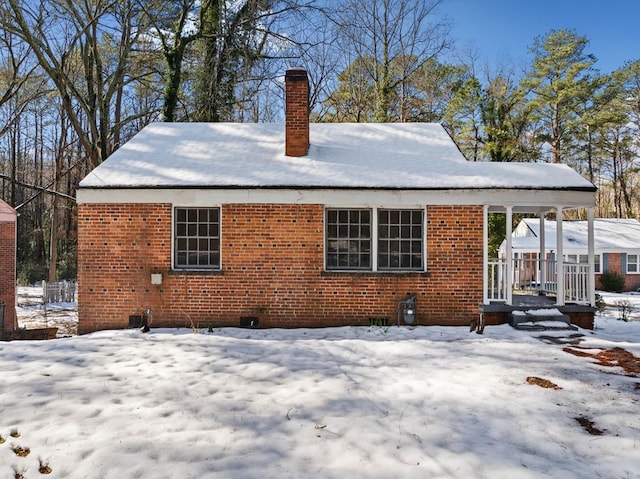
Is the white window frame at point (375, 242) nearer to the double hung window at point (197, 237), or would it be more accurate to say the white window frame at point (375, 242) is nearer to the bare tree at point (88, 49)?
the double hung window at point (197, 237)

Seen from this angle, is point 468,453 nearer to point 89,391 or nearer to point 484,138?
point 89,391

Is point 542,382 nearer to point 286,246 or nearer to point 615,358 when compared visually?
point 615,358

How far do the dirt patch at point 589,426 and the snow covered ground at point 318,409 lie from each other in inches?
0.7

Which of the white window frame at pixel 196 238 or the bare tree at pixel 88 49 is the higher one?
the bare tree at pixel 88 49

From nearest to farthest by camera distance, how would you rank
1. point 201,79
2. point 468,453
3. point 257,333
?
point 468,453 < point 257,333 < point 201,79

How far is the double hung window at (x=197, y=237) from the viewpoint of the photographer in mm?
8844

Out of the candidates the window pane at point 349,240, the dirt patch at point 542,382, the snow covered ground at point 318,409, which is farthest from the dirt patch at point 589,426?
the window pane at point 349,240

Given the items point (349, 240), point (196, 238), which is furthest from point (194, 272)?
point (349, 240)

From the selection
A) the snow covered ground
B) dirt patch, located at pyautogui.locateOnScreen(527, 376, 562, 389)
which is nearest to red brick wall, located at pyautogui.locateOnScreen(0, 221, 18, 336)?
the snow covered ground

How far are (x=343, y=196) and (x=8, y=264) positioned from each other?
14207mm

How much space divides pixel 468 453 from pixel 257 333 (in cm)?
539

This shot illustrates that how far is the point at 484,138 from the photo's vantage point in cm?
2655

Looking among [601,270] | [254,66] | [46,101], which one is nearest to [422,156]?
[254,66]

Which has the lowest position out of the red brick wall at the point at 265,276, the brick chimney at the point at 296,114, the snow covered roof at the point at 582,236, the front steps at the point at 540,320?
the front steps at the point at 540,320
